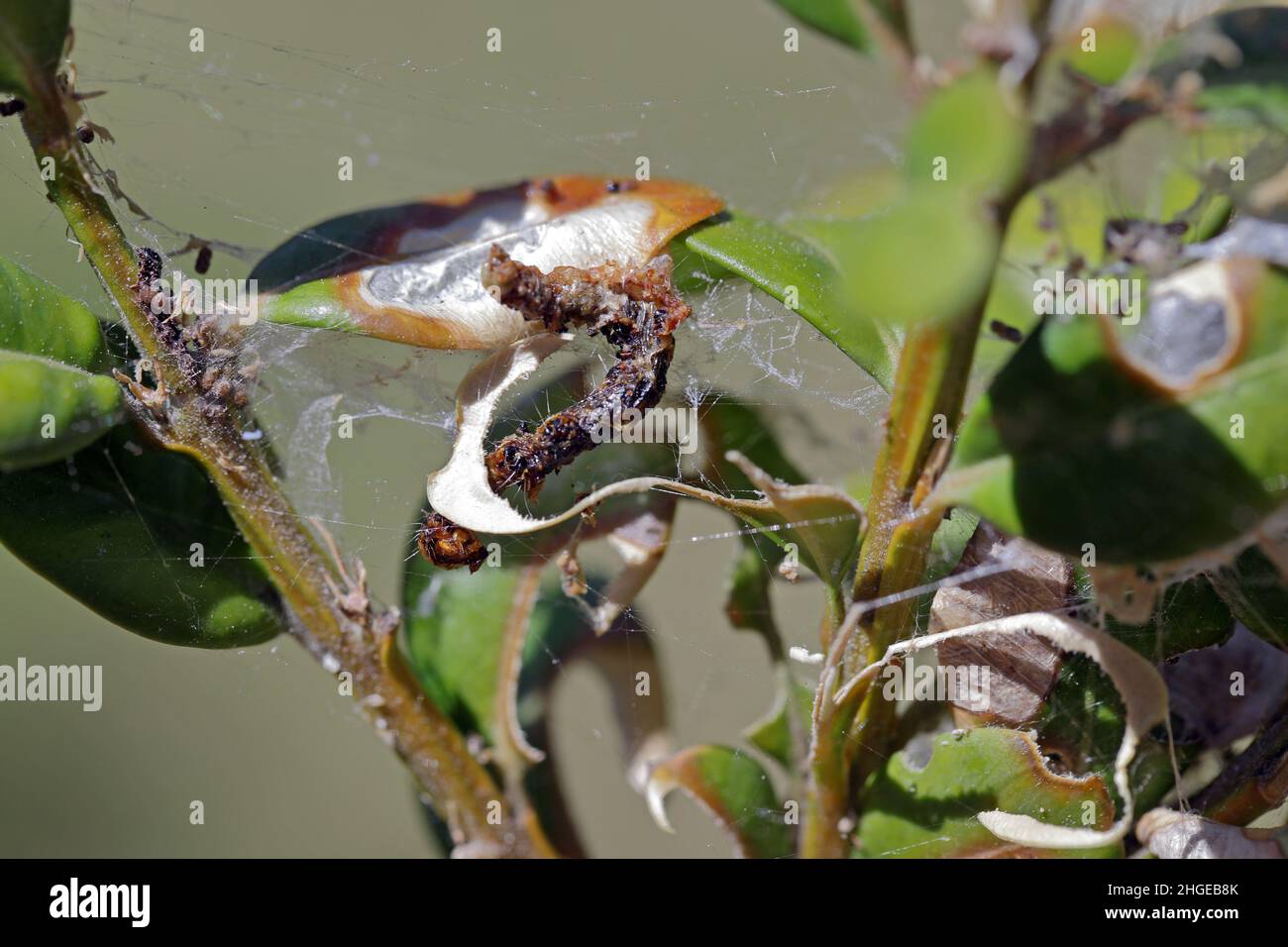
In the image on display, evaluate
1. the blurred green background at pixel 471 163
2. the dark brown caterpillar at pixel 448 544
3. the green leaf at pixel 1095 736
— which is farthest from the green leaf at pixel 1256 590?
the dark brown caterpillar at pixel 448 544

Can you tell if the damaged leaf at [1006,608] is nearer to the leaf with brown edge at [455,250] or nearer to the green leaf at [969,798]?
the green leaf at [969,798]

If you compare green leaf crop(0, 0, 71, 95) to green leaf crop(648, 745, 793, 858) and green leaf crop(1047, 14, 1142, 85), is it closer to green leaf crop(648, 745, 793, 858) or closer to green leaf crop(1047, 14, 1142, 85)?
green leaf crop(1047, 14, 1142, 85)

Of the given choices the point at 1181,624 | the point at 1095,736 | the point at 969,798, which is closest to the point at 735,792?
the point at 969,798

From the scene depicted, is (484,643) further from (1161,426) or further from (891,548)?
(1161,426)

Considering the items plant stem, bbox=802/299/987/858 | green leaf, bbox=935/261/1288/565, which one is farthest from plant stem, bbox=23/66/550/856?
green leaf, bbox=935/261/1288/565
